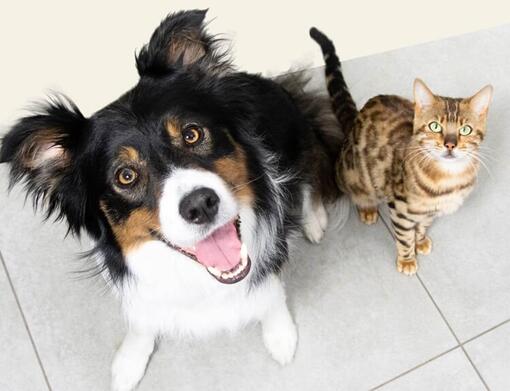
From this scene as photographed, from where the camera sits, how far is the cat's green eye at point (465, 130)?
6.45ft

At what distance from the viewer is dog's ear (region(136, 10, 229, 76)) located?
170 cm

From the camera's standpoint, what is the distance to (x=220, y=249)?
176 cm

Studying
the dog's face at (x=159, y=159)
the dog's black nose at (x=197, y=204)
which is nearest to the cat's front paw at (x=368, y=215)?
the dog's face at (x=159, y=159)

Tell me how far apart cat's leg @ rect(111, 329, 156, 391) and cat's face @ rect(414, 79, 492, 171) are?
127 cm

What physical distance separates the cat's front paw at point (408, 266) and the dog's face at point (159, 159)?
100cm

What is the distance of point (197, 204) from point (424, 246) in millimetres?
1372

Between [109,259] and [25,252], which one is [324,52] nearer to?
[109,259]

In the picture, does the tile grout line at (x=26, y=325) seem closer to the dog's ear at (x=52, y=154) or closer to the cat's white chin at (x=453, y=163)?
the dog's ear at (x=52, y=154)

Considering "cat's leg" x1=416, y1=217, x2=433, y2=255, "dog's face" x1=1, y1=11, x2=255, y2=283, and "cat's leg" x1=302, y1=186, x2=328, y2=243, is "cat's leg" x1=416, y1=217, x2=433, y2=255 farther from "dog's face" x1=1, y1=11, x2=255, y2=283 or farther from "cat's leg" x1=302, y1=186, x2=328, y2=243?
"dog's face" x1=1, y1=11, x2=255, y2=283

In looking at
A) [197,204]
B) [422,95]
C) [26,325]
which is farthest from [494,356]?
[26,325]

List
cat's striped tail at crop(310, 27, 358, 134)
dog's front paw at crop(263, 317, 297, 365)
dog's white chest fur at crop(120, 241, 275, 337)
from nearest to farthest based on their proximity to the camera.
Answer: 1. dog's white chest fur at crop(120, 241, 275, 337)
2. dog's front paw at crop(263, 317, 297, 365)
3. cat's striped tail at crop(310, 27, 358, 134)

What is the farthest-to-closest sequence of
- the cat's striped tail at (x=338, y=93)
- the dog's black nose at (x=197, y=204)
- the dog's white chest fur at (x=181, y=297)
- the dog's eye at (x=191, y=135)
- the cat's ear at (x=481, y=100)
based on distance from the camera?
1. the cat's striped tail at (x=338, y=93)
2. the cat's ear at (x=481, y=100)
3. the dog's white chest fur at (x=181, y=297)
4. the dog's eye at (x=191, y=135)
5. the dog's black nose at (x=197, y=204)

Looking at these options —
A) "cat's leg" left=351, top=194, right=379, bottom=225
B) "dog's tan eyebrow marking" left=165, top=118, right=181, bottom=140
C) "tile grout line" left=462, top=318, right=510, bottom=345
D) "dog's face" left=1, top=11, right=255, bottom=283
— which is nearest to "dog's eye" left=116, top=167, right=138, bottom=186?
"dog's face" left=1, top=11, right=255, bottom=283

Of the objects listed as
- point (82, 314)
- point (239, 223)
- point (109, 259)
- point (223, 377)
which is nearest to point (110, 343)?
point (82, 314)
